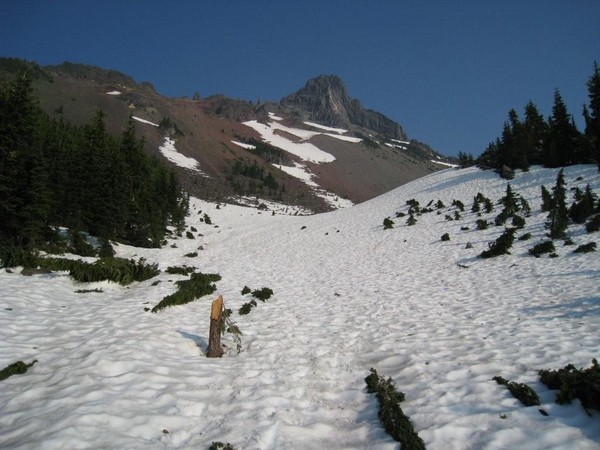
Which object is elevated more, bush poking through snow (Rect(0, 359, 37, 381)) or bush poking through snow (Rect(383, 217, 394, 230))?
bush poking through snow (Rect(383, 217, 394, 230))

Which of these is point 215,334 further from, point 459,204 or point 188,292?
point 459,204

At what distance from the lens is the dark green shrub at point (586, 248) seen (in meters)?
16.2

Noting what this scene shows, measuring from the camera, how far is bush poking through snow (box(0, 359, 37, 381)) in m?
6.50

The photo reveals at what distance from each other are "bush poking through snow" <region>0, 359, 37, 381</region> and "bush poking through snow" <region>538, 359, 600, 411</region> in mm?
9462

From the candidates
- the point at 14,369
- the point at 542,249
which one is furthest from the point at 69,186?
the point at 542,249

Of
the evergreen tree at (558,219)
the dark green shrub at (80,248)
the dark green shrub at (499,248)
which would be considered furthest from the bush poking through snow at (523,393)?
the dark green shrub at (80,248)

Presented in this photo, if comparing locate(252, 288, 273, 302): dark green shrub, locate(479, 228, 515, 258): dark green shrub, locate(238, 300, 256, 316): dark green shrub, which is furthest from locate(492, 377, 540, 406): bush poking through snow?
locate(479, 228, 515, 258): dark green shrub

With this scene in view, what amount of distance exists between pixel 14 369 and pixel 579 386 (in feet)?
32.3

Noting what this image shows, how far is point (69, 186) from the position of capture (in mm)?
27641

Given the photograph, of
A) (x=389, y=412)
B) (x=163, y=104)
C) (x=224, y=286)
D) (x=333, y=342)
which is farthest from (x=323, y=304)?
(x=163, y=104)

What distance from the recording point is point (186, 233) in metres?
42.5

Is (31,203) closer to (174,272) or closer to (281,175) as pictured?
(174,272)

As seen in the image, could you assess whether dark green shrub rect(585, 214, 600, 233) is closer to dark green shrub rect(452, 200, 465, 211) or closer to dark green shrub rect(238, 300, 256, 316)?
dark green shrub rect(452, 200, 465, 211)

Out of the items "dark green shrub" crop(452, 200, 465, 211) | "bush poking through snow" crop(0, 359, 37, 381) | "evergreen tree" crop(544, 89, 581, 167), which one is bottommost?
"bush poking through snow" crop(0, 359, 37, 381)
